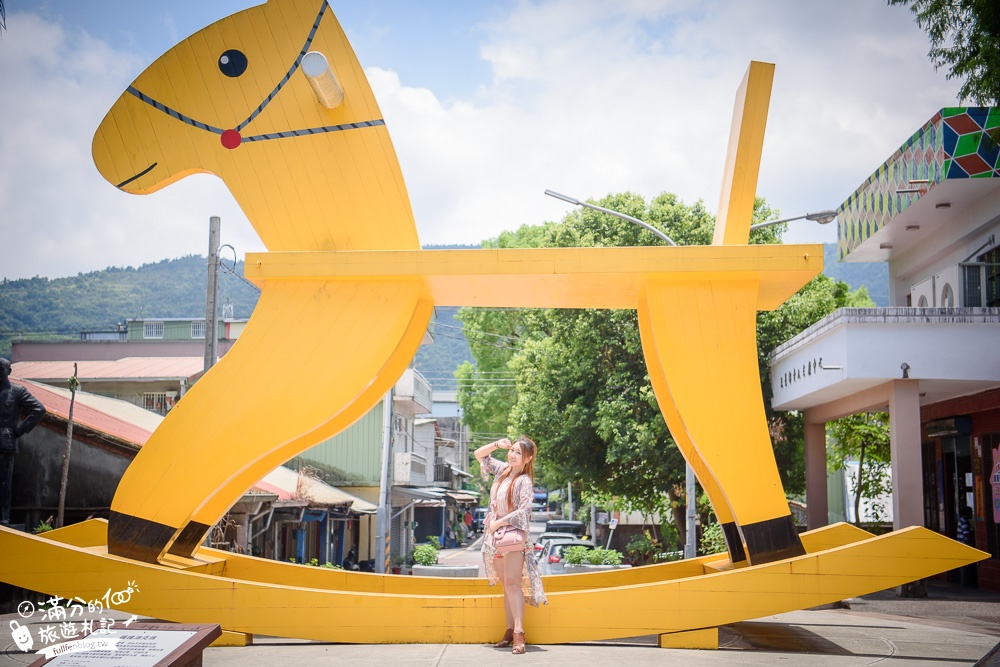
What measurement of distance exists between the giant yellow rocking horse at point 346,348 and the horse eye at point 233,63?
0.07 ft

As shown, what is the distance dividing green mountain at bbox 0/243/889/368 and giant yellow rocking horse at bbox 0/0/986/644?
17.8 feet

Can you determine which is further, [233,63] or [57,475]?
[57,475]

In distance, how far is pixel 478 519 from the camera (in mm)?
67625

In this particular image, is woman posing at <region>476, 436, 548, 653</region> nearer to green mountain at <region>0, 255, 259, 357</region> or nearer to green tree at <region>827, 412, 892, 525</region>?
green mountain at <region>0, 255, 259, 357</region>

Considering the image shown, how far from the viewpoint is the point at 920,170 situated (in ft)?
50.4

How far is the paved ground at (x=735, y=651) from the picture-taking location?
6750 mm

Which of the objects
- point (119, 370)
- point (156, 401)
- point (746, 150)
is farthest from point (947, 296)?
point (119, 370)

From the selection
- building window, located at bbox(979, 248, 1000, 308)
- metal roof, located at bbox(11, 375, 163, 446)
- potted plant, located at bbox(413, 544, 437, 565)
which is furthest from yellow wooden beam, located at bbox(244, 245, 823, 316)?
potted plant, located at bbox(413, 544, 437, 565)

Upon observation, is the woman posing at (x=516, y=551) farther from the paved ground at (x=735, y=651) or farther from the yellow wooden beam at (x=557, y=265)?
the yellow wooden beam at (x=557, y=265)

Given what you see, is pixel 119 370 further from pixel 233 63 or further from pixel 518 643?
pixel 518 643

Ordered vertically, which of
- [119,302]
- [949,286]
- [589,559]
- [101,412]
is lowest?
[589,559]

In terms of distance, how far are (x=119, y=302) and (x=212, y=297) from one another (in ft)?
177

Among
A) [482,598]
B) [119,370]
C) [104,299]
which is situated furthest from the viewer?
[104,299]

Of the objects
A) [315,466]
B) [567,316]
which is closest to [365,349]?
[567,316]
